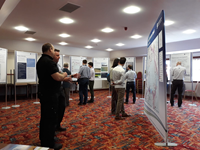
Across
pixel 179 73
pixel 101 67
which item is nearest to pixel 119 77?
pixel 179 73

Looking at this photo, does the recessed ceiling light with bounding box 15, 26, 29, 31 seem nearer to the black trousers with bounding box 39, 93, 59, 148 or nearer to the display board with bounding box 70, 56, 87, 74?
the display board with bounding box 70, 56, 87, 74

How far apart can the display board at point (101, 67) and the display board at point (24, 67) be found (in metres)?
3.29

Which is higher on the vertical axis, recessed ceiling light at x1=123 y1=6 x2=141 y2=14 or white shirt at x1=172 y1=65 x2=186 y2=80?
recessed ceiling light at x1=123 y1=6 x2=141 y2=14

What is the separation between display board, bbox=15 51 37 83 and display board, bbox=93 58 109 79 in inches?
129

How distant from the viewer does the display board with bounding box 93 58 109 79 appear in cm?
855

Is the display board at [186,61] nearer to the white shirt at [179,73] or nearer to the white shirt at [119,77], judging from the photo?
the white shirt at [179,73]

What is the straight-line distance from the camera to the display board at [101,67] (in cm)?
855

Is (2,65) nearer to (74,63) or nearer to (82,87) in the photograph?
(82,87)

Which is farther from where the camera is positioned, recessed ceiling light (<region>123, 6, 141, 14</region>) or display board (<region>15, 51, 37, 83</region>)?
display board (<region>15, 51, 37, 83</region>)

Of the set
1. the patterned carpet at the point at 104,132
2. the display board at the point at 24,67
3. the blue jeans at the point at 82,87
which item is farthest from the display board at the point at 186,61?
the display board at the point at 24,67

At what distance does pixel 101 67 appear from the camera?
28.4 feet

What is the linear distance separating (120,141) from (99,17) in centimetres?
326

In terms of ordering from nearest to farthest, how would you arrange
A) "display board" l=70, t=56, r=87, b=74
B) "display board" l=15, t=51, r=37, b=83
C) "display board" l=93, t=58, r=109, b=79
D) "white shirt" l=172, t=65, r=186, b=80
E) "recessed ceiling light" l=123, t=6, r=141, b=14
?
"recessed ceiling light" l=123, t=6, r=141, b=14
"white shirt" l=172, t=65, r=186, b=80
"display board" l=15, t=51, r=37, b=83
"display board" l=70, t=56, r=87, b=74
"display board" l=93, t=58, r=109, b=79

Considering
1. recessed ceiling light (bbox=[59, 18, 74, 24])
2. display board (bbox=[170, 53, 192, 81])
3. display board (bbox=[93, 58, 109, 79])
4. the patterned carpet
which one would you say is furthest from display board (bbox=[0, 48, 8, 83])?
display board (bbox=[170, 53, 192, 81])
